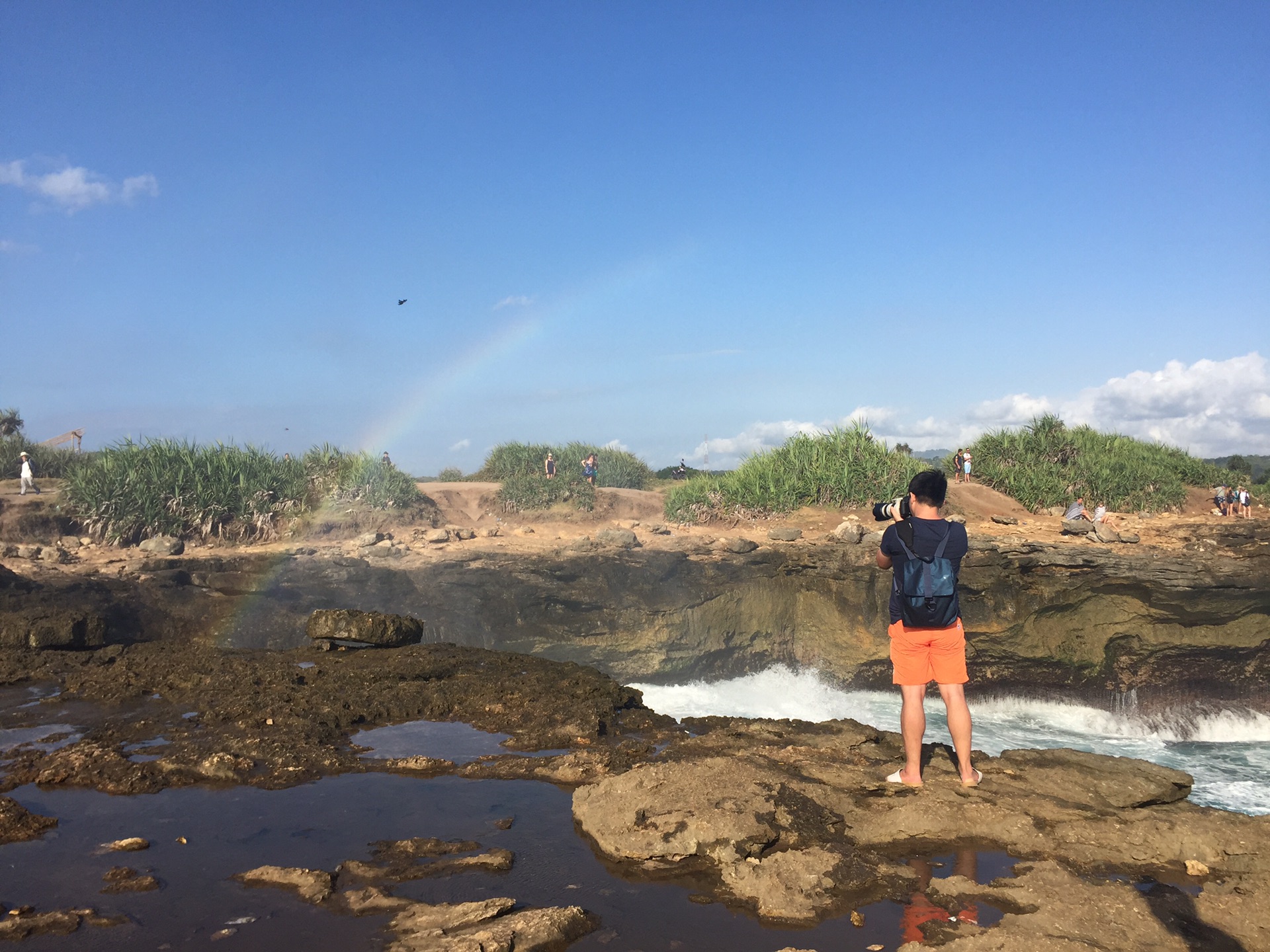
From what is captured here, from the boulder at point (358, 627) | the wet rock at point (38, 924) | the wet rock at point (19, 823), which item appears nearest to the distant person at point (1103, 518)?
the boulder at point (358, 627)

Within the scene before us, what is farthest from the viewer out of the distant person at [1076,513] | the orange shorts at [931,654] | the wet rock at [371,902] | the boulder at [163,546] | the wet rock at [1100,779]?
the distant person at [1076,513]

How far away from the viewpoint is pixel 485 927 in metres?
2.71

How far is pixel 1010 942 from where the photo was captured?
259 cm

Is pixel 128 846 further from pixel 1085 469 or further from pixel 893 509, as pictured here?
pixel 1085 469

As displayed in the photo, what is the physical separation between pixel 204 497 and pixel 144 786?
12417mm

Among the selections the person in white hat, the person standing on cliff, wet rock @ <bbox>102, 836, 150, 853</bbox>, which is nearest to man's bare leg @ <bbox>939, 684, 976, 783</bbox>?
the person standing on cliff

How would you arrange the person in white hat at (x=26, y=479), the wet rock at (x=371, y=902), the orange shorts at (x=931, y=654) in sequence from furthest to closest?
the person in white hat at (x=26, y=479), the orange shorts at (x=931, y=654), the wet rock at (x=371, y=902)

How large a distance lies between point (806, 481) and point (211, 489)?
38.9ft

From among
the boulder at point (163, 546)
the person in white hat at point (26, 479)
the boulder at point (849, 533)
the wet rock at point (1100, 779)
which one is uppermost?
the person in white hat at point (26, 479)

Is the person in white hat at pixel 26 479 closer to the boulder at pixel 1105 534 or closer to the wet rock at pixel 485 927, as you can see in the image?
the wet rock at pixel 485 927

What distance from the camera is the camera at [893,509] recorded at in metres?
4.38

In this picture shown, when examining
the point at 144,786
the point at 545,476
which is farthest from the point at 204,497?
the point at 144,786

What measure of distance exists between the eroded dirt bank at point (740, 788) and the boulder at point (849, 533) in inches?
346

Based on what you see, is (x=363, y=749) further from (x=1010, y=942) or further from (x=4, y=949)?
(x=1010, y=942)
